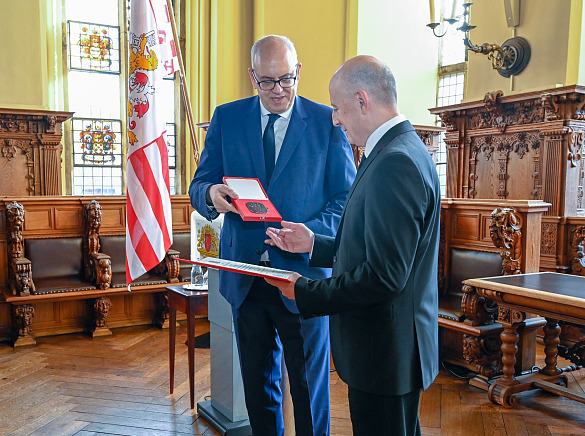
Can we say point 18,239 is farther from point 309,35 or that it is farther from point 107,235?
point 309,35

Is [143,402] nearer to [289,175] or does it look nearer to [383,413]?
[289,175]

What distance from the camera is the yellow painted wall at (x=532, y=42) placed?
6109mm

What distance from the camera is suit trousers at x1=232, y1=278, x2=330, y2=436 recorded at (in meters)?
1.89

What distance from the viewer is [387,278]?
1.28m

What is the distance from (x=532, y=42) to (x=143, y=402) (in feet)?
19.4

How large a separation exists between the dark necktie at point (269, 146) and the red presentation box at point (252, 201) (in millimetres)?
139

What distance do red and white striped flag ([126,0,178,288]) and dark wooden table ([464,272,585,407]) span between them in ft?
6.56

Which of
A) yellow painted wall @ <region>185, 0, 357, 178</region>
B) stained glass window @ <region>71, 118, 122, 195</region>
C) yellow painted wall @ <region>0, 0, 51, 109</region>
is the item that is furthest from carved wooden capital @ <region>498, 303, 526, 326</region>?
stained glass window @ <region>71, 118, 122, 195</region>

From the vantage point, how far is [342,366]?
57.4 inches

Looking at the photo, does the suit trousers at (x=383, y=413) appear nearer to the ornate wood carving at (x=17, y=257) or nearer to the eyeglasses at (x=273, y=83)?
the eyeglasses at (x=273, y=83)

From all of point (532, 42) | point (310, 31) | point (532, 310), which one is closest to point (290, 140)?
point (532, 310)

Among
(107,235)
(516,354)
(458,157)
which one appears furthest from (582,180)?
(107,235)

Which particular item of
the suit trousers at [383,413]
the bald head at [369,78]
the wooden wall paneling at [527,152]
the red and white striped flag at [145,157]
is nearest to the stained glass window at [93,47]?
the wooden wall paneling at [527,152]

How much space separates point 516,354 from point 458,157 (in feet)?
13.0
